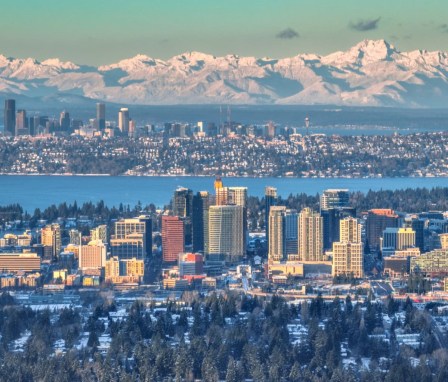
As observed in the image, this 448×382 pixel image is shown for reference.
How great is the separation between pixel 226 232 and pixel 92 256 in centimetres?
242

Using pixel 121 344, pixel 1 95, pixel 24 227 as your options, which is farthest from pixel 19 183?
pixel 1 95

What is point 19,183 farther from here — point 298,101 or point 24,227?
point 298,101

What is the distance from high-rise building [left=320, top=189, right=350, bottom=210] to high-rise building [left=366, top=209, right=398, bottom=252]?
3.09 ft

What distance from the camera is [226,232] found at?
30.9 m

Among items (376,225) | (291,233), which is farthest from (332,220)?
(291,233)

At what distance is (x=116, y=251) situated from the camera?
2969 centimetres

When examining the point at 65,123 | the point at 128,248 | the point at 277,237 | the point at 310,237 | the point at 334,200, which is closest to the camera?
the point at 128,248

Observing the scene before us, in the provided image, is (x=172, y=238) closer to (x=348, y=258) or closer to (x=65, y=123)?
(x=348, y=258)

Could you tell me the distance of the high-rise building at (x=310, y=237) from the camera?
30.4m

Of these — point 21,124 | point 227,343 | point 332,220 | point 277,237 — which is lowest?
point 227,343

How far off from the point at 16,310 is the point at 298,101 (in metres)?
70.9

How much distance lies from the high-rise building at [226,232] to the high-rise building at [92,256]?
5.56 ft

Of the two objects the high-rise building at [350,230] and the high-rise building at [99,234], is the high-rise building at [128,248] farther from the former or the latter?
the high-rise building at [350,230]

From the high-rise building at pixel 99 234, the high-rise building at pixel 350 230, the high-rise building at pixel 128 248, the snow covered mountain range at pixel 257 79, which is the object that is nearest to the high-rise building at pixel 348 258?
the high-rise building at pixel 350 230
